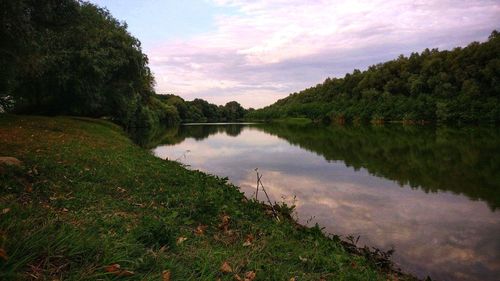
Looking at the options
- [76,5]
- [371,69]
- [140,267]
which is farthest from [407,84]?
[140,267]

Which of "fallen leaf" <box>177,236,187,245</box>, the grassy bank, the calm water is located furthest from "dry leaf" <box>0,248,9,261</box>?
the calm water

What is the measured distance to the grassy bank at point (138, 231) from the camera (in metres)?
3.78

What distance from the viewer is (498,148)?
1125 inches

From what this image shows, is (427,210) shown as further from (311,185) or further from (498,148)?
(498,148)

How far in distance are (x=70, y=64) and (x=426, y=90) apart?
91.8 metres

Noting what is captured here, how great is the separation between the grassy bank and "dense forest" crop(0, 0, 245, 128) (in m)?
5.22

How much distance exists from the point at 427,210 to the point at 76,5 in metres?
15.9

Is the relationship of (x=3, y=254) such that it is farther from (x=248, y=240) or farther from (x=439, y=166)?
(x=439, y=166)

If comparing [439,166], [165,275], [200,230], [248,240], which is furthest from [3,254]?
[439,166]

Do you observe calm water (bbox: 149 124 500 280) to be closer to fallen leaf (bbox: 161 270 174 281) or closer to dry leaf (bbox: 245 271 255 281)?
dry leaf (bbox: 245 271 255 281)

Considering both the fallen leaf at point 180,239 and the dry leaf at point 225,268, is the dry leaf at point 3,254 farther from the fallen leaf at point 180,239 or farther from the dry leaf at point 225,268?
the fallen leaf at point 180,239

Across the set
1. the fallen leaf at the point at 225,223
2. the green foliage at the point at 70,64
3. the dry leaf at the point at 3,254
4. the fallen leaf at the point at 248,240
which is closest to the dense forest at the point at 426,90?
the green foliage at the point at 70,64

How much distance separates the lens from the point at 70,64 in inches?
1224

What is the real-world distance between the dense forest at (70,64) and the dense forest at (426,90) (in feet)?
217
